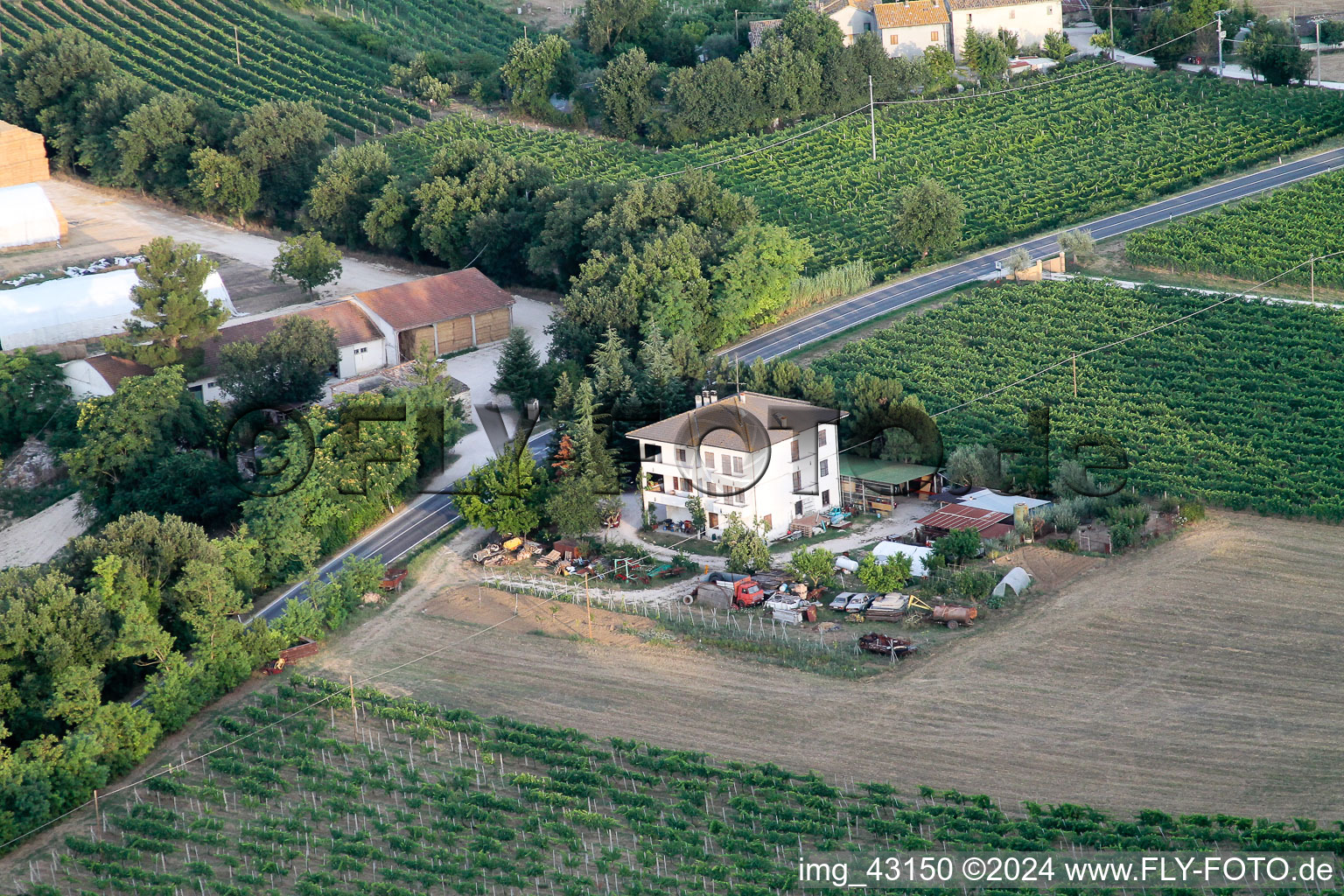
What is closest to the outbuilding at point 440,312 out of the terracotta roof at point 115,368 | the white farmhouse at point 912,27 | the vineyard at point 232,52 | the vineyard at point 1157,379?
the terracotta roof at point 115,368

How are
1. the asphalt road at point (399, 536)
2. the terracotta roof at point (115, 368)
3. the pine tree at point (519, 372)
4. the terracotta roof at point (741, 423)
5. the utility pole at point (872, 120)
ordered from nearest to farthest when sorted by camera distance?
the asphalt road at point (399, 536)
the terracotta roof at point (741, 423)
the pine tree at point (519, 372)
the terracotta roof at point (115, 368)
the utility pole at point (872, 120)

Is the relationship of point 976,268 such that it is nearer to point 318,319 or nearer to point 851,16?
point 318,319

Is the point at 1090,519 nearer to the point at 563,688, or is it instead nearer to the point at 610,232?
the point at 563,688

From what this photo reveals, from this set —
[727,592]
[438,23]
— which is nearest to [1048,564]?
[727,592]

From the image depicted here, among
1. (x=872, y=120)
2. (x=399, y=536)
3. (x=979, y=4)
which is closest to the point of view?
(x=399, y=536)

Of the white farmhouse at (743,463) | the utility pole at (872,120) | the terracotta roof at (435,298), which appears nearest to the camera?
the white farmhouse at (743,463)

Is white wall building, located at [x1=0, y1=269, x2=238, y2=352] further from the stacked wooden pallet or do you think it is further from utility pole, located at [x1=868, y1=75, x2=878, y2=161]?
utility pole, located at [x1=868, y1=75, x2=878, y2=161]

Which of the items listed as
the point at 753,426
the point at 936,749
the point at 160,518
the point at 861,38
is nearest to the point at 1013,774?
the point at 936,749

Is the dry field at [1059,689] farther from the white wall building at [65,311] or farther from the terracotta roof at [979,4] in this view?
the terracotta roof at [979,4]
